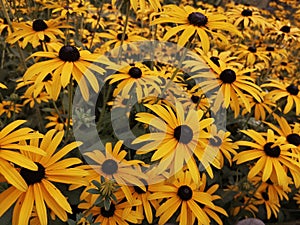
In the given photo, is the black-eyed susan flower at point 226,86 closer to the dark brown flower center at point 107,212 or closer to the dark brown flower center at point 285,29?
the dark brown flower center at point 107,212

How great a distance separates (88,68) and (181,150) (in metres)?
0.41

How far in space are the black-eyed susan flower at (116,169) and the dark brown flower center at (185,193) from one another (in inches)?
7.2

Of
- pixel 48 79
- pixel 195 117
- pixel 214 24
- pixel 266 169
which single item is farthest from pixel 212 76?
pixel 48 79

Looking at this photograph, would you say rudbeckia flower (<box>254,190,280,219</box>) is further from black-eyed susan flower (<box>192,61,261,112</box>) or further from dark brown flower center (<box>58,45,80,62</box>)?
A: dark brown flower center (<box>58,45,80,62</box>)

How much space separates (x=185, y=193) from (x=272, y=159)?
39 centimetres

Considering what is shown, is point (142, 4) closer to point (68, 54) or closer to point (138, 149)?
point (68, 54)

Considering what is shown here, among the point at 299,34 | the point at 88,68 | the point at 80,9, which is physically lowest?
the point at 299,34

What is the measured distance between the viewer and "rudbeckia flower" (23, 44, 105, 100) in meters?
1.22

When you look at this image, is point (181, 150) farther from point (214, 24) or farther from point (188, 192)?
point (214, 24)

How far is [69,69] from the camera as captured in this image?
1242 millimetres

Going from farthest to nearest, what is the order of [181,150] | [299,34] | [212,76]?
[299,34], [212,76], [181,150]

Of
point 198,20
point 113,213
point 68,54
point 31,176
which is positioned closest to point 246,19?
point 198,20

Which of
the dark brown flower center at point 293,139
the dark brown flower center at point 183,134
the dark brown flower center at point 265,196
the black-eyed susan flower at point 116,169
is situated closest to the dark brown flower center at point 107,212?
the black-eyed susan flower at point 116,169

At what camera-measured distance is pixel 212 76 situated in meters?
1.63
